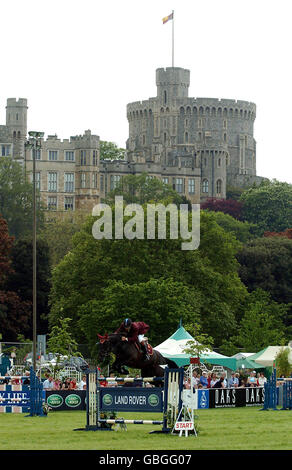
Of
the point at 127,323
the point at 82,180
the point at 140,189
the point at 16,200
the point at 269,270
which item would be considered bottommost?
the point at 127,323

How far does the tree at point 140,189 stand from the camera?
532 feet

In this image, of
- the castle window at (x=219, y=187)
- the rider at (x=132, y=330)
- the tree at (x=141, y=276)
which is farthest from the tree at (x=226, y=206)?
the rider at (x=132, y=330)

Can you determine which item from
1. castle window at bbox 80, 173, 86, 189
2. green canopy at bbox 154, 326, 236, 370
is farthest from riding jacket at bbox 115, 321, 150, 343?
castle window at bbox 80, 173, 86, 189

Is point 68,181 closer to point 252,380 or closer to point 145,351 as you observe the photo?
point 252,380

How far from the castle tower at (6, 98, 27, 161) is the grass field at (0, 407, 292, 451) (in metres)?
128

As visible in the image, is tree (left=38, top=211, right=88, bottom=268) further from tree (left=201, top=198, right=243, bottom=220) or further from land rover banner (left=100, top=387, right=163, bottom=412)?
land rover banner (left=100, top=387, right=163, bottom=412)

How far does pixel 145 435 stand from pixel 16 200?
11482cm

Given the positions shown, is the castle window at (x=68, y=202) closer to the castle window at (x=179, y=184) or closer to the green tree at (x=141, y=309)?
the castle window at (x=179, y=184)

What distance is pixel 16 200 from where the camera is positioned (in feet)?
460

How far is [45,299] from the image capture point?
92.1 metres

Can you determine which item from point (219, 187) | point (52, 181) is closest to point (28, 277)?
point (52, 181)

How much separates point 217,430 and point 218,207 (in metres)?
154

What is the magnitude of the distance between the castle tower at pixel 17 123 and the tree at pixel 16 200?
1227 centimetres
